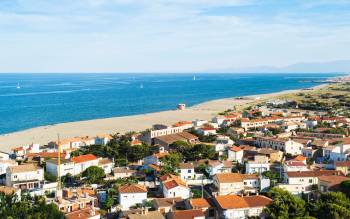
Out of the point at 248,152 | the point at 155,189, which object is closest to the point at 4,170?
the point at 155,189

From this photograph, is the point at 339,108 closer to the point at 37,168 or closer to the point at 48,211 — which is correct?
the point at 37,168

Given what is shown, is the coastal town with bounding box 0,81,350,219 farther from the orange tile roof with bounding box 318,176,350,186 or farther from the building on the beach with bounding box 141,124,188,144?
the building on the beach with bounding box 141,124,188,144

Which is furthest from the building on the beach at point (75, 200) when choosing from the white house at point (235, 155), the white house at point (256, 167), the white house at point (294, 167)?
the white house at point (235, 155)

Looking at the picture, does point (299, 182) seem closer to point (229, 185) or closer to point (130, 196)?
point (229, 185)

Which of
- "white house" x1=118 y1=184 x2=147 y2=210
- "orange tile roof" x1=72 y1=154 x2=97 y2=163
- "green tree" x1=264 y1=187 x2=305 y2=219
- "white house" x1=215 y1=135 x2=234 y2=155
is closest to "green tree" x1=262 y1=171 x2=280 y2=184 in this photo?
"green tree" x1=264 y1=187 x2=305 y2=219

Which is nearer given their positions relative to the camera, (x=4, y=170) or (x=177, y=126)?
(x=4, y=170)

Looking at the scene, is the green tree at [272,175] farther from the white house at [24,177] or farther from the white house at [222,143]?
the white house at [24,177]
